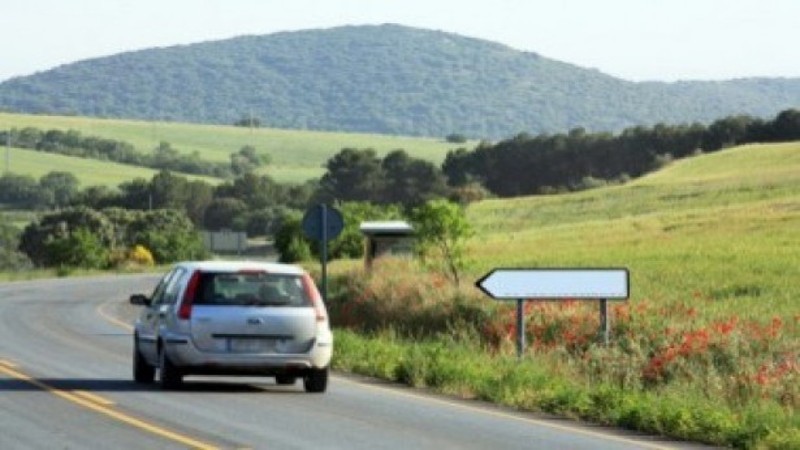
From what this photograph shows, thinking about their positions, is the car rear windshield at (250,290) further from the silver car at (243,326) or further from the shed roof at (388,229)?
the shed roof at (388,229)

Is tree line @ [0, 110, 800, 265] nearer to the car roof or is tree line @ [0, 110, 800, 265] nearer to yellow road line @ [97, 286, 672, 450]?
yellow road line @ [97, 286, 672, 450]

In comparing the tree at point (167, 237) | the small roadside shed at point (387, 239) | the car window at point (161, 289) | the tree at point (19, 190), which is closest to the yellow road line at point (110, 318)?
the small roadside shed at point (387, 239)

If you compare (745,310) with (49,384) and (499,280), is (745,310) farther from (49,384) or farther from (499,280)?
(49,384)

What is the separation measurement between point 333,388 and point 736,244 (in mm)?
35216

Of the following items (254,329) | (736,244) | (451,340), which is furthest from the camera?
(736,244)

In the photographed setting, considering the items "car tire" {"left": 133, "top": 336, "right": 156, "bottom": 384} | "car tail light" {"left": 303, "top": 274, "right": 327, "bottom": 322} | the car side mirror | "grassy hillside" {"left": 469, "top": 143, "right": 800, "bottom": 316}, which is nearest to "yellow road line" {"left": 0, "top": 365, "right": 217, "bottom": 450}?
"car tire" {"left": 133, "top": 336, "right": 156, "bottom": 384}

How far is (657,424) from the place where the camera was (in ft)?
66.6

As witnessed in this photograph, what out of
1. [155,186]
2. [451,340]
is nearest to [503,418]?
[451,340]

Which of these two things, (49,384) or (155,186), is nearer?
(49,384)

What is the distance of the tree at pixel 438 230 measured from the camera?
56.8 meters

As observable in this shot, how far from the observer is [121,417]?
21.1 metres

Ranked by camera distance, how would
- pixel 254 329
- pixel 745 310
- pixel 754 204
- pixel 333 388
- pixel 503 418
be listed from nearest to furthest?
pixel 503 418, pixel 254 329, pixel 333 388, pixel 745 310, pixel 754 204

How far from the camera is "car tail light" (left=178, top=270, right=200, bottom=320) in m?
25.0

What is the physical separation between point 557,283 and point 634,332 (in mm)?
5769
